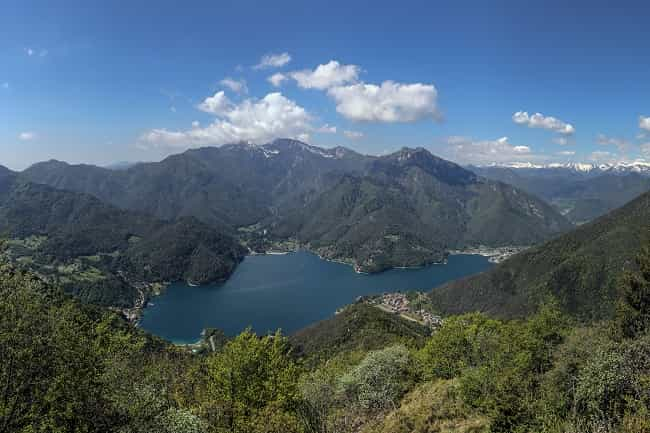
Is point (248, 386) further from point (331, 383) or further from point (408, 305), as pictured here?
point (408, 305)

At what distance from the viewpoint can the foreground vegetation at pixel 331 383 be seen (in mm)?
13508

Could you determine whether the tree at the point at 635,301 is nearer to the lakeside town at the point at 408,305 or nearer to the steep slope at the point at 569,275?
the steep slope at the point at 569,275

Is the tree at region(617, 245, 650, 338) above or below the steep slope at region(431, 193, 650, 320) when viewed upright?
above

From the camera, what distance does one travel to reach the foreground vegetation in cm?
1351

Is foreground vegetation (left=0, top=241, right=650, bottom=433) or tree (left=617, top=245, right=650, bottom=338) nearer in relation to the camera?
foreground vegetation (left=0, top=241, right=650, bottom=433)

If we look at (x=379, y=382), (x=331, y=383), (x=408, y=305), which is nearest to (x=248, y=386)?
(x=331, y=383)

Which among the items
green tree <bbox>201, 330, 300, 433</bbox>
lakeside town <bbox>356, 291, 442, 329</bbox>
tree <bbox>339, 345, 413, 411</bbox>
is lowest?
lakeside town <bbox>356, 291, 442, 329</bbox>

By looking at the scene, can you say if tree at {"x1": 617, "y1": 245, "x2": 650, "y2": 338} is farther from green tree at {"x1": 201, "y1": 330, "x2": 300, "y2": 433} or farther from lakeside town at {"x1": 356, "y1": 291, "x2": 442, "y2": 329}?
lakeside town at {"x1": 356, "y1": 291, "x2": 442, "y2": 329}

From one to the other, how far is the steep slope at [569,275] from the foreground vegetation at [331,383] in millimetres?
99046

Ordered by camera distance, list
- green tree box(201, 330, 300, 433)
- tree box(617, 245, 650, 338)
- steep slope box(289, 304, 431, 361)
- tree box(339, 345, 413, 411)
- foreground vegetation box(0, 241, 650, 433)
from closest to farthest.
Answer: foreground vegetation box(0, 241, 650, 433), green tree box(201, 330, 300, 433), tree box(339, 345, 413, 411), tree box(617, 245, 650, 338), steep slope box(289, 304, 431, 361)

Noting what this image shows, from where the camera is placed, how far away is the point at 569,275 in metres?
144

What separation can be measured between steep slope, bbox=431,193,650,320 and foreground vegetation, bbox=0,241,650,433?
325ft

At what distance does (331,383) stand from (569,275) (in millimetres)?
148077

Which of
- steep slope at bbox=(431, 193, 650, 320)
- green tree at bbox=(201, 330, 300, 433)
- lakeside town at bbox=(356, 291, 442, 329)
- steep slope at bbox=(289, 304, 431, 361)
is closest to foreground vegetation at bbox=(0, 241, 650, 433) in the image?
green tree at bbox=(201, 330, 300, 433)
